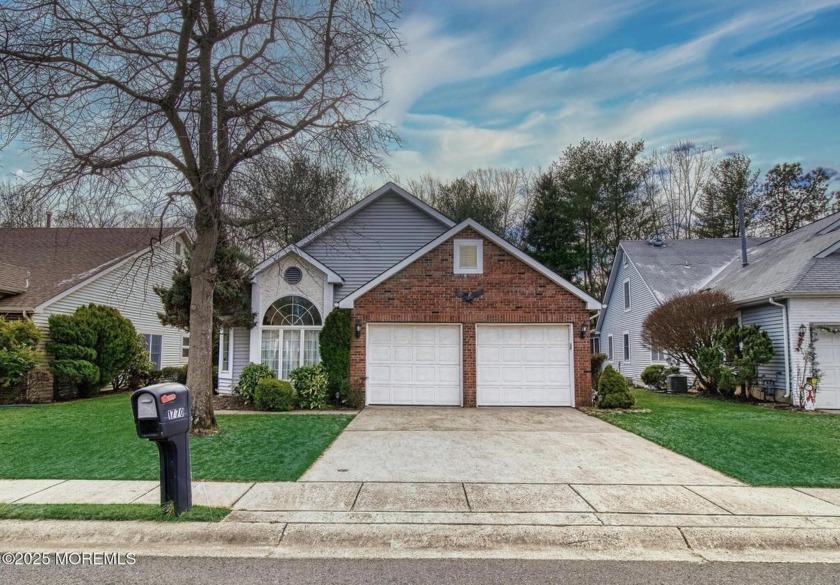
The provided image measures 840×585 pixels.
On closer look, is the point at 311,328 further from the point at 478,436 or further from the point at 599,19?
the point at 599,19

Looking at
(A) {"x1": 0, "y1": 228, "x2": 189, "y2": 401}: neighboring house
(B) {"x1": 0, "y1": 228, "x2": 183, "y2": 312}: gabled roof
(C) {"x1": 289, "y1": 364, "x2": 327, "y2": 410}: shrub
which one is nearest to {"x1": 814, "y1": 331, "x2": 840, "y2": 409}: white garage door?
(C) {"x1": 289, "y1": 364, "x2": 327, "y2": 410}: shrub

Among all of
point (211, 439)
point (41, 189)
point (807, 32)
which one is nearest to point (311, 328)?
point (211, 439)

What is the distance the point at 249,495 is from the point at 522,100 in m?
12.2

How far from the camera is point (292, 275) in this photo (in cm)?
1403

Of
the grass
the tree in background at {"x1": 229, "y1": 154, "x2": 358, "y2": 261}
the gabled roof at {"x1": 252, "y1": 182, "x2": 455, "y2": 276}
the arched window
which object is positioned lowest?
the grass

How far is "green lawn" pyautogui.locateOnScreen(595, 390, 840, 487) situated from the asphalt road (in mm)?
2616

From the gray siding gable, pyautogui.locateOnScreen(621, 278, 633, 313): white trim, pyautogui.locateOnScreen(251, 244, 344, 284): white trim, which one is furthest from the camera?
pyautogui.locateOnScreen(621, 278, 633, 313): white trim

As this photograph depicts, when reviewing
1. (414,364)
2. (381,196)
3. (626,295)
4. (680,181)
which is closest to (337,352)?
(414,364)

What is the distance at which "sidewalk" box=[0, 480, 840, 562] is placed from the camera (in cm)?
424

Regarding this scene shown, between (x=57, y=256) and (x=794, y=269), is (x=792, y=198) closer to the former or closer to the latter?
(x=794, y=269)

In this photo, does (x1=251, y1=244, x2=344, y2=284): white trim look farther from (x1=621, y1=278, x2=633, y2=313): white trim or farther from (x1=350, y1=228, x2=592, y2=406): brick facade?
(x1=621, y1=278, x2=633, y2=313): white trim

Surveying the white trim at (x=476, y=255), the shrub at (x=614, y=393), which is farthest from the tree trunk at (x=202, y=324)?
the shrub at (x=614, y=393)

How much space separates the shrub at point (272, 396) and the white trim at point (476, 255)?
5.21 meters

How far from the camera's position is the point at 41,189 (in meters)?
8.06
